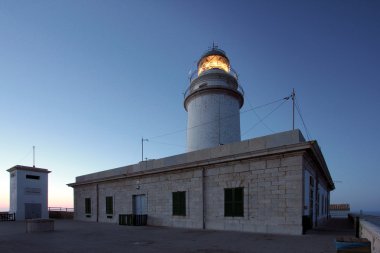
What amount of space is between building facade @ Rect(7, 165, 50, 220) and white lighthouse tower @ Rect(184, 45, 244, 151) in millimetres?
16141

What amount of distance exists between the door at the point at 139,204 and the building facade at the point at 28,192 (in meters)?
12.9

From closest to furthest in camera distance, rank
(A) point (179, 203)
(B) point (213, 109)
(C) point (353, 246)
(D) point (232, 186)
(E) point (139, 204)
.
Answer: (C) point (353, 246) < (D) point (232, 186) < (A) point (179, 203) < (E) point (139, 204) < (B) point (213, 109)

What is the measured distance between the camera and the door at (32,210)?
985 inches

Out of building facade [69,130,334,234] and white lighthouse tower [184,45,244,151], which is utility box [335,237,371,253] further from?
white lighthouse tower [184,45,244,151]

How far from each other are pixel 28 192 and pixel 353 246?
27697 mm

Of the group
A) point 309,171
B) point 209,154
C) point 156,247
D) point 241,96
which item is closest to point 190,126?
point 241,96

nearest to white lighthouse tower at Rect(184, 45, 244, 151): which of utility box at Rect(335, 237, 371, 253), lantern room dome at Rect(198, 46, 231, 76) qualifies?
lantern room dome at Rect(198, 46, 231, 76)

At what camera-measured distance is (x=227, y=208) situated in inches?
525

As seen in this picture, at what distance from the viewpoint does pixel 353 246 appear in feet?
17.1

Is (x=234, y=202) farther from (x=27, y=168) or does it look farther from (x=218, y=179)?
(x=27, y=168)

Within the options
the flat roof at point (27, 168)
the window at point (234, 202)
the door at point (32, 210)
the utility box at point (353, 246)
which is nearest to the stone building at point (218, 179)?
the window at point (234, 202)

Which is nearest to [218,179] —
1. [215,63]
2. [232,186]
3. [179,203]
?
[232,186]

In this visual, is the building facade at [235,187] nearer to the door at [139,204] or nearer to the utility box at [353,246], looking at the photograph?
the door at [139,204]

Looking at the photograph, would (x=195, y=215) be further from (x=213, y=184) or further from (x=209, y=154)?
(x=209, y=154)
